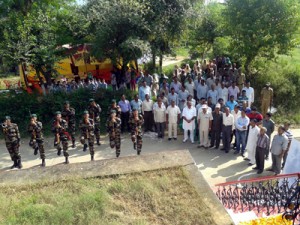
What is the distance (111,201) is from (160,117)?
5.74 metres

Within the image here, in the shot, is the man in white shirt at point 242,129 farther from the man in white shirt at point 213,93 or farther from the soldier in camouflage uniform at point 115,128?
the soldier in camouflage uniform at point 115,128

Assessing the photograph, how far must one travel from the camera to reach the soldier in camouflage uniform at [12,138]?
30.8 feet

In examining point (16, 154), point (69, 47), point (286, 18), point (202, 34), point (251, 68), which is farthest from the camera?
point (202, 34)

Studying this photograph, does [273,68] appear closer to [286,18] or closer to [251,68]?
[251,68]

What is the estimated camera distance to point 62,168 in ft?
21.9

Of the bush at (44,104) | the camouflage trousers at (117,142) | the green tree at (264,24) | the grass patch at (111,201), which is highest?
the green tree at (264,24)

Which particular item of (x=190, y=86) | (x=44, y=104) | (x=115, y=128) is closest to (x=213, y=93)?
(x=190, y=86)

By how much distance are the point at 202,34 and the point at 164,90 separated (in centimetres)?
832

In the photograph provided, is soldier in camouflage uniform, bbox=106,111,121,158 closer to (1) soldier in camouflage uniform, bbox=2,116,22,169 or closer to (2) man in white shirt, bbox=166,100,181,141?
(2) man in white shirt, bbox=166,100,181,141

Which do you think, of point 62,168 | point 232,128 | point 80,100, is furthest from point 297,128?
point 62,168

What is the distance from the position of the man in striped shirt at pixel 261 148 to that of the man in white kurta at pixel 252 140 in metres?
0.35

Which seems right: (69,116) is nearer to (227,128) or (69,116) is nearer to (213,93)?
(227,128)

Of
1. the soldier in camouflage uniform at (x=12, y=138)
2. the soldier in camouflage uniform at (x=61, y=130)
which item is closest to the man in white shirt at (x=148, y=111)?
the soldier in camouflage uniform at (x=61, y=130)

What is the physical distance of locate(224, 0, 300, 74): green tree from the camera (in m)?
13.9
